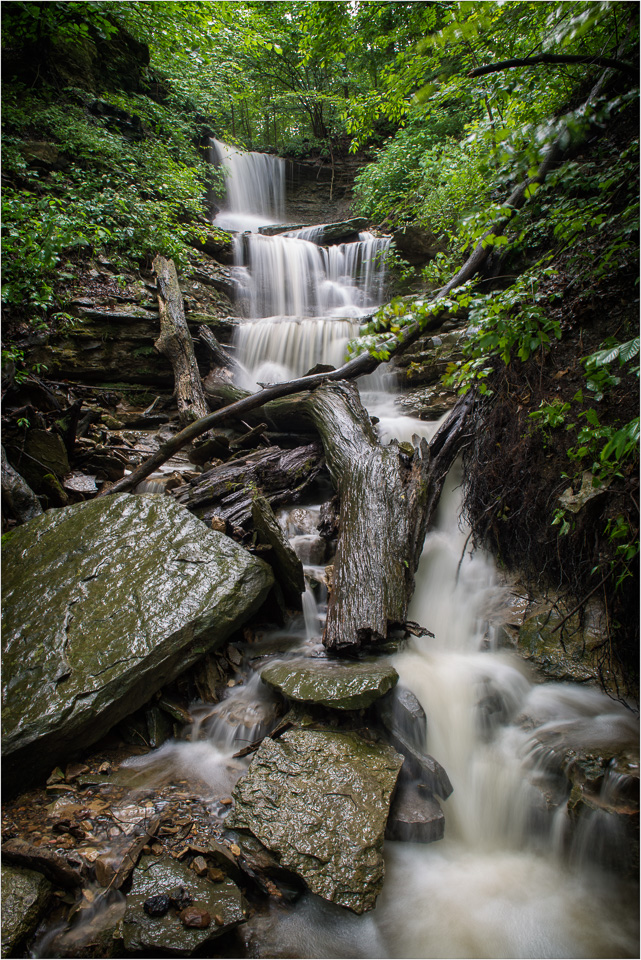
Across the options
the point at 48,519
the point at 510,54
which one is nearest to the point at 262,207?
the point at 510,54

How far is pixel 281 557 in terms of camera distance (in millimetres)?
3693

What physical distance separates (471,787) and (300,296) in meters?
10.6

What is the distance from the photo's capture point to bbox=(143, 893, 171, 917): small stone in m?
1.72

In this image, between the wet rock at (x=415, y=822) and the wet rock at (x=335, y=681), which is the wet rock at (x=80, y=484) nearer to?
the wet rock at (x=335, y=681)

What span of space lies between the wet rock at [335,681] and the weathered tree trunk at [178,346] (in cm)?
444

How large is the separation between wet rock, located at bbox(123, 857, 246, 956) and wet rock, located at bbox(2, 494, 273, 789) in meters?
0.93

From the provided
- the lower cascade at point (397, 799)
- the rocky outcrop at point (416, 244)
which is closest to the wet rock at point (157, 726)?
the lower cascade at point (397, 799)

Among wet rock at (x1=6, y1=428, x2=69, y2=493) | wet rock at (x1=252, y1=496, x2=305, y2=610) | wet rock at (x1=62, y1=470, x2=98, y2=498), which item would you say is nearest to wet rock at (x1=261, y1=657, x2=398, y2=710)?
wet rock at (x1=252, y1=496, x2=305, y2=610)

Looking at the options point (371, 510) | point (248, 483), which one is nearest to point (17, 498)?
point (248, 483)

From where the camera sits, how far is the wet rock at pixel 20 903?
1657 mm

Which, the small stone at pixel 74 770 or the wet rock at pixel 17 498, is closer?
the small stone at pixel 74 770

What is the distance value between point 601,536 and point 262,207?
17.1 meters


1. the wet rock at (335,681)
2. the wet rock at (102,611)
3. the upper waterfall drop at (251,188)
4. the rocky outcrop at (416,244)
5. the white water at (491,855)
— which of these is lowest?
the white water at (491,855)

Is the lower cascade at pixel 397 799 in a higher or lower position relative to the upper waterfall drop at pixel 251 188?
lower
